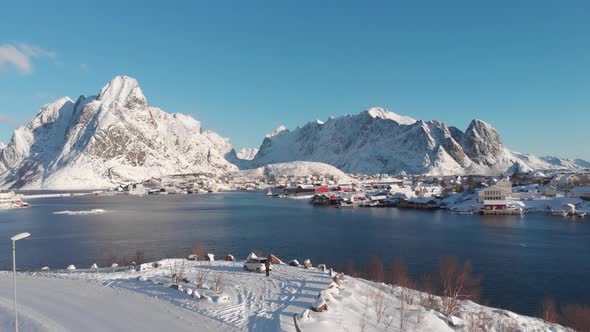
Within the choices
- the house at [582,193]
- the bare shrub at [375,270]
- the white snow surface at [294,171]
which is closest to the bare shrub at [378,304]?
the bare shrub at [375,270]

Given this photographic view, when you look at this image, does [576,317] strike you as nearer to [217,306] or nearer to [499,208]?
[217,306]

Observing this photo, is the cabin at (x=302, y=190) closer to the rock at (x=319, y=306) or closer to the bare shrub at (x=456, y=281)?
the bare shrub at (x=456, y=281)

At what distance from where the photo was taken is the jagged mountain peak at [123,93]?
122812 millimetres

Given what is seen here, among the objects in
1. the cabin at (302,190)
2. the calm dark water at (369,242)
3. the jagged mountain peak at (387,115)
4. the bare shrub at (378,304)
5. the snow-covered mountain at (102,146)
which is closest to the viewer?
the bare shrub at (378,304)

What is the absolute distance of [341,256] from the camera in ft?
57.2

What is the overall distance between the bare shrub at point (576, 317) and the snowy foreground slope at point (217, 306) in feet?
4.10

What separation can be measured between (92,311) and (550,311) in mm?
10082

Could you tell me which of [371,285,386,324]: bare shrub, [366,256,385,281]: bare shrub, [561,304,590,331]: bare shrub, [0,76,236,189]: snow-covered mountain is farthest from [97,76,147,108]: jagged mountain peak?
[561,304,590,331]: bare shrub

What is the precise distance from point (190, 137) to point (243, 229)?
121 m

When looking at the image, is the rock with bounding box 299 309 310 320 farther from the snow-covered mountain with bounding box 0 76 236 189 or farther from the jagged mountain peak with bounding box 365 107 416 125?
the jagged mountain peak with bounding box 365 107 416 125

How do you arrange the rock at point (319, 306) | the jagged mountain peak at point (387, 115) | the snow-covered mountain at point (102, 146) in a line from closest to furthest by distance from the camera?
the rock at point (319, 306) → the snow-covered mountain at point (102, 146) → the jagged mountain peak at point (387, 115)

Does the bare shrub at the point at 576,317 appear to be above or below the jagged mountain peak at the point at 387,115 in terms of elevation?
below

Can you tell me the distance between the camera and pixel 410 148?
420 feet

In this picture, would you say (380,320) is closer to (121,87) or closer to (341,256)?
(341,256)
